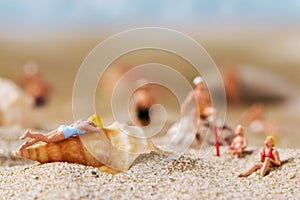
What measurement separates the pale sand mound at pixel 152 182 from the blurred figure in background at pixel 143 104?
1204mm

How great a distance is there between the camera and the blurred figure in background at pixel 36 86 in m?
3.89

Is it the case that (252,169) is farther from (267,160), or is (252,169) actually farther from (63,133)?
(63,133)

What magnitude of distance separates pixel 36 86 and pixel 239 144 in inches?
90.2

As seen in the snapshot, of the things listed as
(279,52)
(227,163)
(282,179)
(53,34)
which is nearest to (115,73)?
(53,34)

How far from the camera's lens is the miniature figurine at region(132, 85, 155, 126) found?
293 centimetres

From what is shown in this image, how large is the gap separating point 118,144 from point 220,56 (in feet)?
10.2

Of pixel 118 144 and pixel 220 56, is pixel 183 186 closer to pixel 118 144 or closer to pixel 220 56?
pixel 118 144

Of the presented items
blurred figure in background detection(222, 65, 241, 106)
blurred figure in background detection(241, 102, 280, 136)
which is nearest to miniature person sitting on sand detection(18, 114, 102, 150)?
blurred figure in background detection(241, 102, 280, 136)

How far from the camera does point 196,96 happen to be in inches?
89.3

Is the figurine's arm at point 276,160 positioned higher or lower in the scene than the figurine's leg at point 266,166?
higher

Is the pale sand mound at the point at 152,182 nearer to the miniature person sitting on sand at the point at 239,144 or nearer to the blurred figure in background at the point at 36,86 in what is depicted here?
the miniature person sitting on sand at the point at 239,144

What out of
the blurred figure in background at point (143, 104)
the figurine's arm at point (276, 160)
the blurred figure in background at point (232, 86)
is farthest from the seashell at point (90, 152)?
the blurred figure in background at point (232, 86)

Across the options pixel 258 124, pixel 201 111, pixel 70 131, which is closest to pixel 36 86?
pixel 258 124

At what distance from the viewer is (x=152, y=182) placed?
4.94 ft
